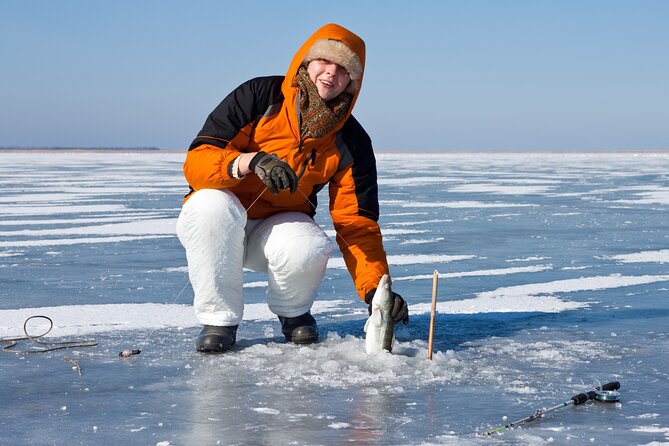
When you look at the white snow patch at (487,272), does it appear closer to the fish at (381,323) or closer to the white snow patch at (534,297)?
the white snow patch at (534,297)

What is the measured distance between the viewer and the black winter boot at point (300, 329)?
379 centimetres

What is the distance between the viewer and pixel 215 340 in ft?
11.9

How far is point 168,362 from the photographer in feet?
11.4

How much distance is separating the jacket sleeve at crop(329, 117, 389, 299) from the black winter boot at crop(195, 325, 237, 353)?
1.81 ft

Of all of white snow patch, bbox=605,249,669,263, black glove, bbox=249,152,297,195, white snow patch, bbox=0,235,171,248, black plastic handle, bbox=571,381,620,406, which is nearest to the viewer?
black plastic handle, bbox=571,381,620,406

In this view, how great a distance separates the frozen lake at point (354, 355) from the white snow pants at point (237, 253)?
0.19 metres


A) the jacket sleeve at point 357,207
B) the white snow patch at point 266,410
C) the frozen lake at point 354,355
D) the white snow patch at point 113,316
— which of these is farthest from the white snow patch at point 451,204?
the white snow patch at point 266,410

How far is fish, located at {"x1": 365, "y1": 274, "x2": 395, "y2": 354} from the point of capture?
3457 millimetres

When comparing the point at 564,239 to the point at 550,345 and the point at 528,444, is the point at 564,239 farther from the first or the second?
the point at 528,444

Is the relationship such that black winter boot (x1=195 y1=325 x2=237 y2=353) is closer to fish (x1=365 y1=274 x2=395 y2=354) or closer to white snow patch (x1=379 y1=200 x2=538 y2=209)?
fish (x1=365 y1=274 x2=395 y2=354)

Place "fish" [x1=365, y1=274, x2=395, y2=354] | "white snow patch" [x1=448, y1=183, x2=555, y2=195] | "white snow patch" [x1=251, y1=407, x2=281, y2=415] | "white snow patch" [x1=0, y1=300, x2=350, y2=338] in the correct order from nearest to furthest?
"white snow patch" [x1=251, y1=407, x2=281, y2=415], "fish" [x1=365, y1=274, x2=395, y2=354], "white snow patch" [x1=0, y1=300, x2=350, y2=338], "white snow patch" [x1=448, y1=183, x2=555, y2=195]

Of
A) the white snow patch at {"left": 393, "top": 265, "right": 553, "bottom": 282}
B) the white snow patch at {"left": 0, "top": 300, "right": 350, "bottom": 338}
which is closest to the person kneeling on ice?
the white snow patch at {"left": 0, "top": 300, "right": 350, "bottom": 338}

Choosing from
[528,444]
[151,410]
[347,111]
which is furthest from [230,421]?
[347,111]

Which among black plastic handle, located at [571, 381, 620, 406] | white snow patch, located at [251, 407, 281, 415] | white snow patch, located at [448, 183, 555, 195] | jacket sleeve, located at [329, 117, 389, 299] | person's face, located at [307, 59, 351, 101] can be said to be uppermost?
person's face, located at [307, 59, 351, 101]
